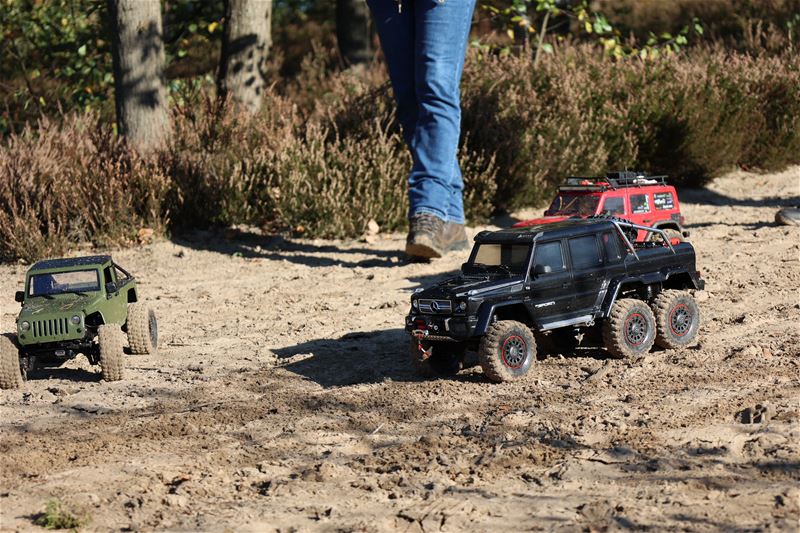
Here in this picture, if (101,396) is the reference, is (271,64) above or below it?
above

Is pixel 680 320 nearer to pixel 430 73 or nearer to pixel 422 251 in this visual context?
pixel 422 251

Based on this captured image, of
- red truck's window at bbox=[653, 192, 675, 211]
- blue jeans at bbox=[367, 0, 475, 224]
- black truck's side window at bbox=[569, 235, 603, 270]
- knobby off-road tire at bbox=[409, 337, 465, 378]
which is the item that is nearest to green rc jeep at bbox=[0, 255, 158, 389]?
knobby off-road tire at bbox=[409, 337, 465, 378]

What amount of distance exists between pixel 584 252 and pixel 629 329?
0.63m

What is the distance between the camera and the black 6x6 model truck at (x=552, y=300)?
752 cm

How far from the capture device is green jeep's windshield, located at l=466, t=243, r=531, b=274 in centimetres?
784

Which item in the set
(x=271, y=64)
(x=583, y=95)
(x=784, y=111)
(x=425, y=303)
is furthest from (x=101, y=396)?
(x=271, y=64)

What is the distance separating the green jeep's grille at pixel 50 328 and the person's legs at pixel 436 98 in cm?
419

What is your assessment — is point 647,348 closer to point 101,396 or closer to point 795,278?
point 795,278

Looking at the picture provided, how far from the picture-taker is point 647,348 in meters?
8.04

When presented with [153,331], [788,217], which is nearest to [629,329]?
[153,331]

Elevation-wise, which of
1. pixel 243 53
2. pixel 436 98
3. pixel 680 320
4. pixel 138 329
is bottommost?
pixel 138 329

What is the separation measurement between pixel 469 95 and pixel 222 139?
3.25 metres

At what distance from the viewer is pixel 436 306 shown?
762 centimetres

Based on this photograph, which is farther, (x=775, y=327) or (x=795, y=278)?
(x=795, y=278)
